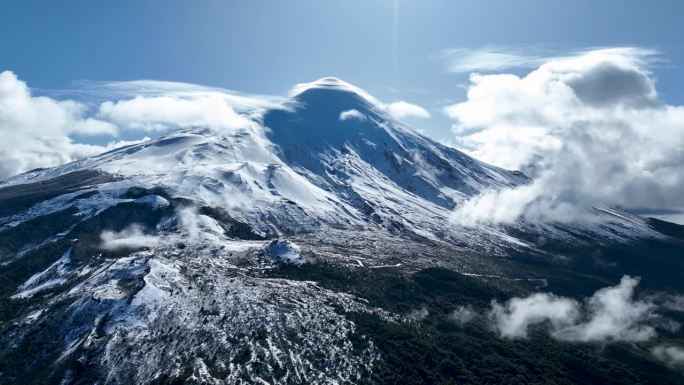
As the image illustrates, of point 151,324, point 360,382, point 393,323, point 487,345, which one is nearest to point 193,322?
point 151,324

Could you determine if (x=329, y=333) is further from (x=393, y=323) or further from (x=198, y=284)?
(x=198, y=284)

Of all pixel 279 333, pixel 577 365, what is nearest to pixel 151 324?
pixel 279 333

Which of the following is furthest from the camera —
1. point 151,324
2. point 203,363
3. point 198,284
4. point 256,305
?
point 198,284

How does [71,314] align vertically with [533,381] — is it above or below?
below

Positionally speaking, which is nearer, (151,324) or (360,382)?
(360,382)

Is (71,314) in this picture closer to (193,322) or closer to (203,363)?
(193,322)

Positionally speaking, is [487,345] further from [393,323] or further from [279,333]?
[279,333]

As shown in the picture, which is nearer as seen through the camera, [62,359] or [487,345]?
[62,359]

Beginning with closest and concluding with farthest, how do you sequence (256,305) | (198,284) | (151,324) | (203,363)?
(203,363) < (151,324) < (256,305) < (198,284)

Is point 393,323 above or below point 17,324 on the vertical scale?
above
